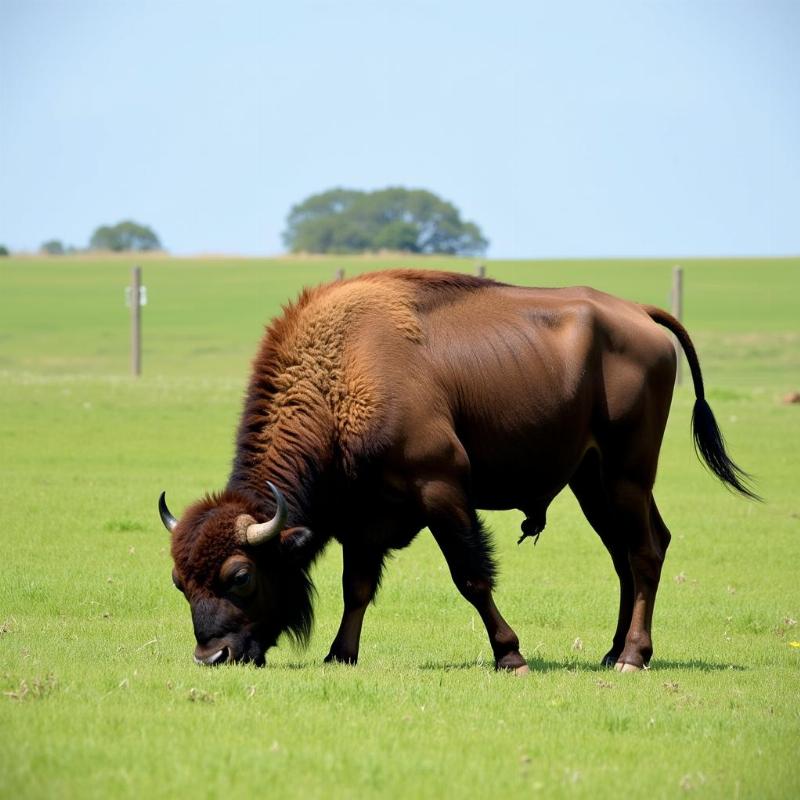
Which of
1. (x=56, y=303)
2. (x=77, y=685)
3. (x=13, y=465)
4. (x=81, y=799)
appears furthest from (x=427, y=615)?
(x=56, y=303)

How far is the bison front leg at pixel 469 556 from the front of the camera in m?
9.21

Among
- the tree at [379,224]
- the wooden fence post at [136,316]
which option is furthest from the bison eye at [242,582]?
the tree at [379,224]

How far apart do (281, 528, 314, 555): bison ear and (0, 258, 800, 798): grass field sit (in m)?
0.72

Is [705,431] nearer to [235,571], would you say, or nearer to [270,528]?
[270,528]

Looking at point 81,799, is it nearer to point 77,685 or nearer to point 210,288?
point 77,685

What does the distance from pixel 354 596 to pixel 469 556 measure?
856 millimetres

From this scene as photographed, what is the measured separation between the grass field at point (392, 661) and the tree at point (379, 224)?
98.6 m

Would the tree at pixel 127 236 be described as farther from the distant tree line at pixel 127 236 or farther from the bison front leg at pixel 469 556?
the bison front leg at pixel 469 556

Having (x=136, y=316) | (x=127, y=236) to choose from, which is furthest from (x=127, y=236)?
(x=136, y=316)

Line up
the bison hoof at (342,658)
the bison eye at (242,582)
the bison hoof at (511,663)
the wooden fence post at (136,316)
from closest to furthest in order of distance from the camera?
the bison eye at (242,582), the bison hoof at (511,663), the bison hoof at (342,658), the wooden fence post at (136,316)

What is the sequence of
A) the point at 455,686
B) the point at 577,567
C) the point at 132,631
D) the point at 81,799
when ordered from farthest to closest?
the point at 577,567 → the point at 132,631 → the point at 455,686 → the point at 81,799

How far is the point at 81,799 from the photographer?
5594 mm

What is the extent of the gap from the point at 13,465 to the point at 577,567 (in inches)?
331

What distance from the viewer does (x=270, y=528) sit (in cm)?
873
